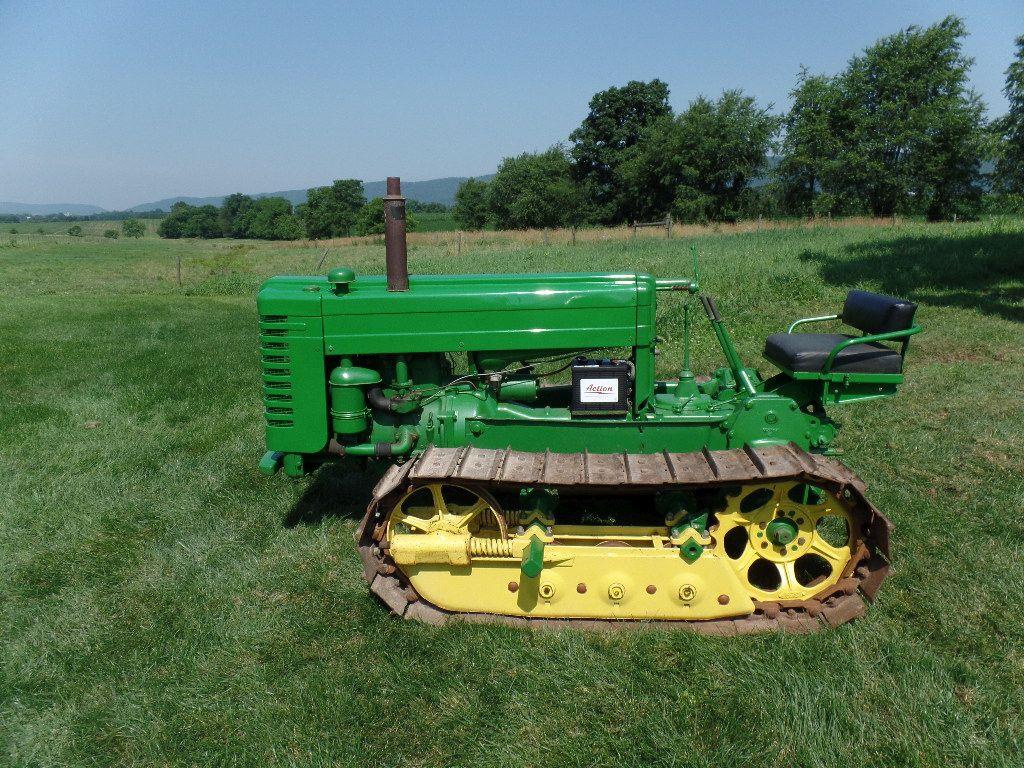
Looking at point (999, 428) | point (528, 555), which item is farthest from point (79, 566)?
point (999, 428)

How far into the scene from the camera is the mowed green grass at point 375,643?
9.75 ft

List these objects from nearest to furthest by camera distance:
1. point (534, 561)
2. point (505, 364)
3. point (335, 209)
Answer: point (534, 561) < point (505, 364) < point (335, 209)

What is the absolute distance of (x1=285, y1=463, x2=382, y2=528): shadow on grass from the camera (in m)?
5.07

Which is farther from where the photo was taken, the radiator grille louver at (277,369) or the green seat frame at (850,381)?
the radiator grille louver at (277,369)

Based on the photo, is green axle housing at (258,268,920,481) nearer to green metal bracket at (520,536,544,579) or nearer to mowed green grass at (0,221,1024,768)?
green metal bracket at (520,536,544,579)

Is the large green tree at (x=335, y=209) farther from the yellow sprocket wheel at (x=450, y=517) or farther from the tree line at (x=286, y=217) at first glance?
the yellow sprocket wheel at (x=450, y=517)

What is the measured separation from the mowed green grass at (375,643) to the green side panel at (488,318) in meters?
1.50

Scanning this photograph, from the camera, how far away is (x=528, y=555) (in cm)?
365

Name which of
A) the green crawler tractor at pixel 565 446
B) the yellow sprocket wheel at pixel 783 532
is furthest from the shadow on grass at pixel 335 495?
the yellow sprocket wheel at pixel 783 532

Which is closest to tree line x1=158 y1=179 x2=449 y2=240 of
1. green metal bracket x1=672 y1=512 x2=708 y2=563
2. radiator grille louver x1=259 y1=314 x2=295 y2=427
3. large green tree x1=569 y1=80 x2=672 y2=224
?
large green tree x1=569 y1=80 x2=672 y2=224

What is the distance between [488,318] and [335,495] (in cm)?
222

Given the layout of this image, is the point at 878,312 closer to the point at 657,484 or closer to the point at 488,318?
the point at 657,484

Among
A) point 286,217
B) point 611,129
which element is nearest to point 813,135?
point 611,129

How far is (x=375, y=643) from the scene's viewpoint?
361 cm
